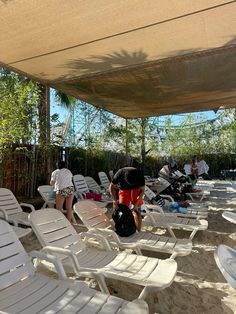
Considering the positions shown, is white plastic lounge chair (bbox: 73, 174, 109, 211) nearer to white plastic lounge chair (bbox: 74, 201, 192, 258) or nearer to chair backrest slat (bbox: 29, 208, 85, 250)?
white plastic lounge chair (bbox: 74, 201, 192, 258)

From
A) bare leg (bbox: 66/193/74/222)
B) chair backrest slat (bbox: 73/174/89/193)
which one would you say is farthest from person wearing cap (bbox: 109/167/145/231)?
chair backrest slat (bbox: 73/174/89/193)

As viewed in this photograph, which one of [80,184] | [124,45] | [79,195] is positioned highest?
[124,45]

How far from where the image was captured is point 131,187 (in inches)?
195

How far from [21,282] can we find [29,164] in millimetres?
4754

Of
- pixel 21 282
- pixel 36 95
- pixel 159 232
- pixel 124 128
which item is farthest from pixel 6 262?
pixel 124 128

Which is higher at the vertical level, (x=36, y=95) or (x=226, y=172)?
(x=36, y=95)

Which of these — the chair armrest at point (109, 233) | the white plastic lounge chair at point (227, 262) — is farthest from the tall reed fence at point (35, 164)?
the white plastic lounge chair at point (227, 262)

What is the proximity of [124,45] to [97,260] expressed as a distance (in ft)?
11.8

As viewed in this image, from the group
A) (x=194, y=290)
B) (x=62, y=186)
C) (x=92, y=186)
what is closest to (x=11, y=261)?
(x=194, y=290)

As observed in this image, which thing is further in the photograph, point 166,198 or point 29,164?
point 166,198

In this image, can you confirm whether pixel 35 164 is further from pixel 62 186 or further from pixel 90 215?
pixel 90 215

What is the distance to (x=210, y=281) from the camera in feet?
11.4

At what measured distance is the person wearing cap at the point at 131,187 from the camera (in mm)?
4875

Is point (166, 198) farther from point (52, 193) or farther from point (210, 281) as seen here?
point (210, 281)
